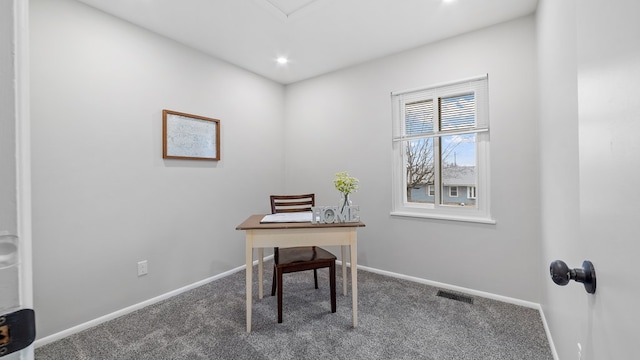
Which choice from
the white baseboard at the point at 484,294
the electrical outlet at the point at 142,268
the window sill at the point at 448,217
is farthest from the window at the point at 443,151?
the electrical outlet at the point at 142,268

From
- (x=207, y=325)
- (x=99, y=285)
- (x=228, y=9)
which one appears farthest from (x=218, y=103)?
(x=207, y=325)

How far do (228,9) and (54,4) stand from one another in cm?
119

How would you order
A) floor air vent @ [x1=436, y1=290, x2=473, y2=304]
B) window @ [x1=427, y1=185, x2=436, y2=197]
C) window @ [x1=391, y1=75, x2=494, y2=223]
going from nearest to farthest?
floor air vent @ [x1=436, y1=290, x2=473, y2=304]
window @ [x1=391, y1=75, x2=494, y2=223]
window @ [x1=427, y1=185, x2=436, y2=197]

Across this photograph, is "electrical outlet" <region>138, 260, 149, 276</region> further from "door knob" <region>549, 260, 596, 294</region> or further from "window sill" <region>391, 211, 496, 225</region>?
"door knob" <region>549, 260, 596, 294</region>

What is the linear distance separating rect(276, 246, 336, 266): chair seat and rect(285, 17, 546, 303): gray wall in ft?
3.23

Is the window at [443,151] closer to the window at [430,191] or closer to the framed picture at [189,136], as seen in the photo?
the window at [430,191]

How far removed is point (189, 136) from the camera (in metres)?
2.67

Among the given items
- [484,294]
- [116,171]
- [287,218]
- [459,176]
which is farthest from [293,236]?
[484,294]

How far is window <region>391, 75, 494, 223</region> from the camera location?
8.09ft

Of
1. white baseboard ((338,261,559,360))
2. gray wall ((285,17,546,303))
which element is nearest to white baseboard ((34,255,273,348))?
gray wall ((285,17,546,303))

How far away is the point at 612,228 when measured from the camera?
0.54 meters

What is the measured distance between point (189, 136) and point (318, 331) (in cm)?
218

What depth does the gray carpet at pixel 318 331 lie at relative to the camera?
1716 mm

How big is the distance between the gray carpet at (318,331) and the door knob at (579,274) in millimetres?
1311
